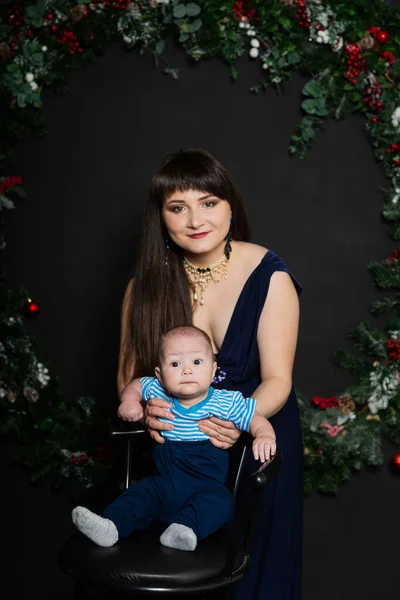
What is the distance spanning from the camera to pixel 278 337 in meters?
2.52

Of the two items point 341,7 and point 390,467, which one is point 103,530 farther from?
point 341,7

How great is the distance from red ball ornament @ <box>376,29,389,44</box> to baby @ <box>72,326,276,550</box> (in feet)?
5.58

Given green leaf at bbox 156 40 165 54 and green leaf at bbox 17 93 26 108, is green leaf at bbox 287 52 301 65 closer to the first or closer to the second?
green leaf at bbox 156 40 165 54

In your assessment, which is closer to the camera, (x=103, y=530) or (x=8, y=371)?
(x=103, y=530)

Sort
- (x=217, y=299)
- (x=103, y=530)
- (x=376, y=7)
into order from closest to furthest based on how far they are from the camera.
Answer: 1. (x=103, y=530)
2. (x=217, y=299)
3. (x=376, y=7)

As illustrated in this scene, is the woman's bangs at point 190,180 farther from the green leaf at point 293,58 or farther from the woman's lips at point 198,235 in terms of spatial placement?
the green leaf at point 293,58

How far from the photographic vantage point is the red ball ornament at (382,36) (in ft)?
10.8

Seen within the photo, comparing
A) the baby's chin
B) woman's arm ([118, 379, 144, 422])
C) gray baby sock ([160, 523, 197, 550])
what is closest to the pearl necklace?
woman's arm ([118, 379, 144, 422])

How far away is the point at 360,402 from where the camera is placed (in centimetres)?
344

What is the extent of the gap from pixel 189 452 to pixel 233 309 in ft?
1.95

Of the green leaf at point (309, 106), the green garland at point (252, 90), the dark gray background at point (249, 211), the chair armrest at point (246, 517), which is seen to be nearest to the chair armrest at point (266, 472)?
the chair armrest at point (246, 517)

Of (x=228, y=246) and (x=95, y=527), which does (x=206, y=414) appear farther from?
(x=228, y=246)

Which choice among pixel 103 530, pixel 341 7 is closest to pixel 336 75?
pixel 341 7

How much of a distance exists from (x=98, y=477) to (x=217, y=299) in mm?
1388
